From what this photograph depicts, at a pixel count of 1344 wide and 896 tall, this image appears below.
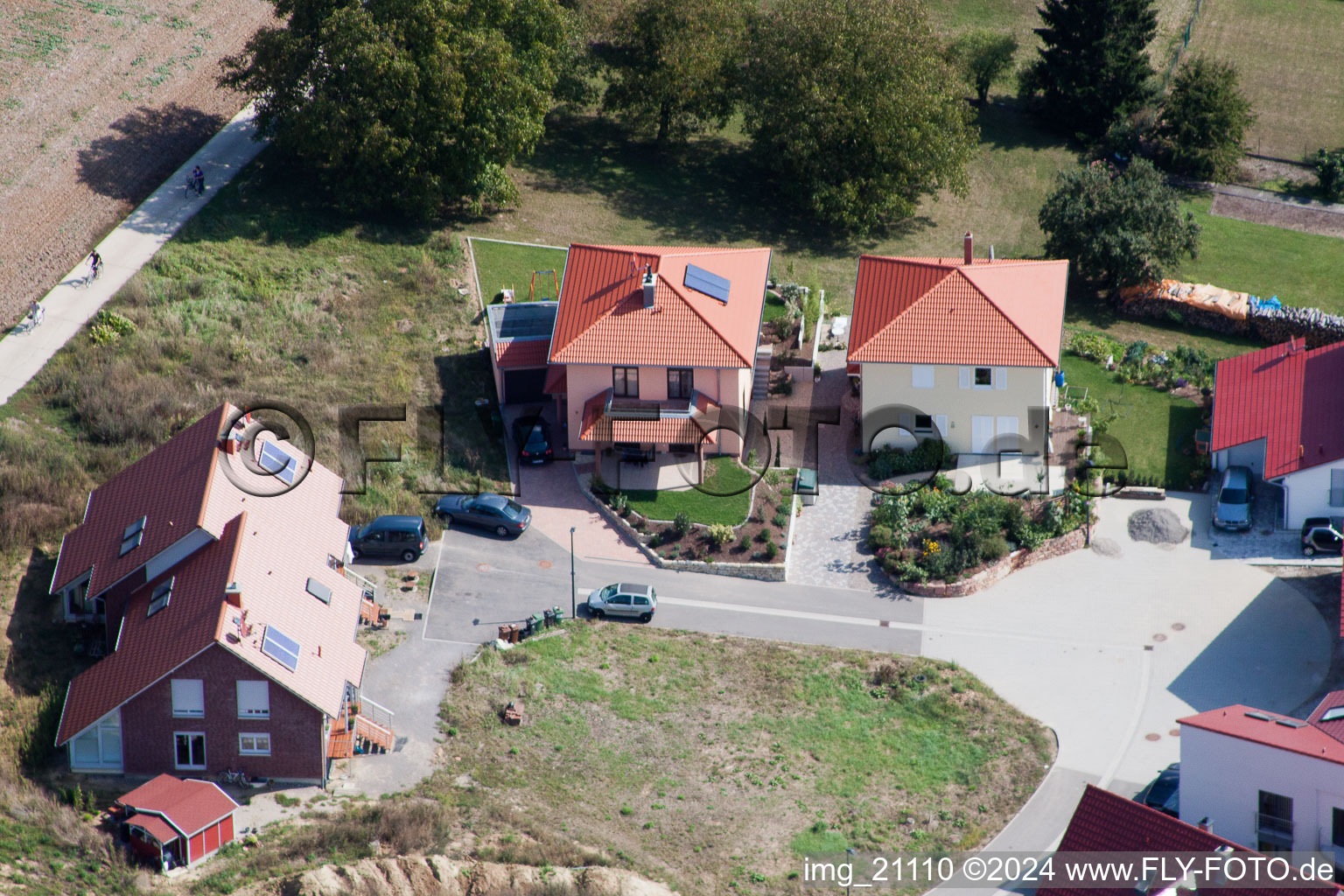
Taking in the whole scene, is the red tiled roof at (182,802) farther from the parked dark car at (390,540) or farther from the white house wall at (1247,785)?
the white house wall at (1247,785)

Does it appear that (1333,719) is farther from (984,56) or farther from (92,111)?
(92,111)

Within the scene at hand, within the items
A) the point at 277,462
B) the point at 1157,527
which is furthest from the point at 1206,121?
the point at 277,462

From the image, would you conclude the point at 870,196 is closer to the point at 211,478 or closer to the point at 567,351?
the point at 567,351

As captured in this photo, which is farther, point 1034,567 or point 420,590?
point 1034,567

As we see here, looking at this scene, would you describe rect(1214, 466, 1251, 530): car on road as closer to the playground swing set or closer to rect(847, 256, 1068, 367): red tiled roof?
rect(847, 256, 1068, 367): red tiled roof

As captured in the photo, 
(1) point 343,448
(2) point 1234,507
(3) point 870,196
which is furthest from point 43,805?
(3) point 870,196
